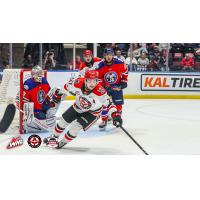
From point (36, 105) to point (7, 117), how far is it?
39 centimetres

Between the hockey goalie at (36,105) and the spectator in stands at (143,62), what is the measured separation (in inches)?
193

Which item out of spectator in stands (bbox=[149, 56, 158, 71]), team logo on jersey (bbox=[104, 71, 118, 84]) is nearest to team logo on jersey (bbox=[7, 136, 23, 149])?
team logo on jersey (bbox=[104, 71, 118, 84])

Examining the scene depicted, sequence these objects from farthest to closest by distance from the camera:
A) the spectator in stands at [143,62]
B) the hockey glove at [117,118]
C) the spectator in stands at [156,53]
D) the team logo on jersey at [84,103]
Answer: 1. the spectator in stands at [156,53]
2. the spectator in stands at [143,62]
3. the hockey glove at [117,118]
4. the team logo on jersey at [84,103]

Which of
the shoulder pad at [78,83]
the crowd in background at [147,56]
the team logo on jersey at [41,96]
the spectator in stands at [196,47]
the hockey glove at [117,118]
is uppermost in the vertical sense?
the spectator in stands at [196,47]

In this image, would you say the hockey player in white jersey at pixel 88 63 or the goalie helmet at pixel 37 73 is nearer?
the goalie helmet at pixel 37 73

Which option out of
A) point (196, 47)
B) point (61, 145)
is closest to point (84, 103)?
point (61, 145)

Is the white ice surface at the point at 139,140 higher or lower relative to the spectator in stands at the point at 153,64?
lower

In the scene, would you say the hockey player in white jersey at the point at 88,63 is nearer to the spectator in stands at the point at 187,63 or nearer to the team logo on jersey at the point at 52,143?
the team logo on jersey at the point at 52,143

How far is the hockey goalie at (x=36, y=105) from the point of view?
11.1 ft

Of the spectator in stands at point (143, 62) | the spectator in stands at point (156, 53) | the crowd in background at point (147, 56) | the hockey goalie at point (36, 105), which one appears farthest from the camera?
the spectator in stands at point (156, 53)

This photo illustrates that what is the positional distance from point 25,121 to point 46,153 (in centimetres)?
90

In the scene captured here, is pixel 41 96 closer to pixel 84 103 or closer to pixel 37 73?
pixel 37 73

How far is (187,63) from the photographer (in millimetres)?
8258

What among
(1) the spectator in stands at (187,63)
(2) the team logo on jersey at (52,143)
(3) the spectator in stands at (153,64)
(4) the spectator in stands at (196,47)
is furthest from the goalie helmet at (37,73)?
(4) the spectator in stands at (196,47)
